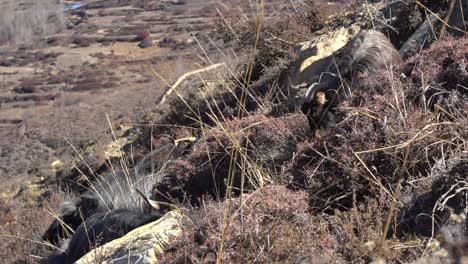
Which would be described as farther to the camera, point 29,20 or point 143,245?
point 29,20

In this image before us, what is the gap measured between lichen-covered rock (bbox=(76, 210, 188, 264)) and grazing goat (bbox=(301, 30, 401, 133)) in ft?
4.72

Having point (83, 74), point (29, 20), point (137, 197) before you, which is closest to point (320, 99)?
point (137, 197)

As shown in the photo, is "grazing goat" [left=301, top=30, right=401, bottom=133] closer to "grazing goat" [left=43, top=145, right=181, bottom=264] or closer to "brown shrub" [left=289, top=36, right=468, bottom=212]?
"brown shrub" [left=289, top=36, right=468, bottom=212]

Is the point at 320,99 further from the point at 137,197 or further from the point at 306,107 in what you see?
the point at 137,197

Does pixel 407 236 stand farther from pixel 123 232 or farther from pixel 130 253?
pixel 123 232

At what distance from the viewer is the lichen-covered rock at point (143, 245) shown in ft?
10.8

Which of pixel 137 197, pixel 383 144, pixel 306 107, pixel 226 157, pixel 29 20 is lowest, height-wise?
pixel 29 20

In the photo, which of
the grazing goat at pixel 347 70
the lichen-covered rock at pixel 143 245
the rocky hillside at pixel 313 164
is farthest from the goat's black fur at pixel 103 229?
the grazing goat at pixel 347 70

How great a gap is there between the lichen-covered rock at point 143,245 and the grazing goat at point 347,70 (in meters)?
1.44

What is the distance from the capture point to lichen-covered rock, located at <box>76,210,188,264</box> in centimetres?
330

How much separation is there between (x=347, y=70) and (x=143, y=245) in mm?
2806

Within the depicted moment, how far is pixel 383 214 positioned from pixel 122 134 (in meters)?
10.6

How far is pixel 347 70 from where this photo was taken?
5523 mm

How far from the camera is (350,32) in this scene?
27.5 ft
